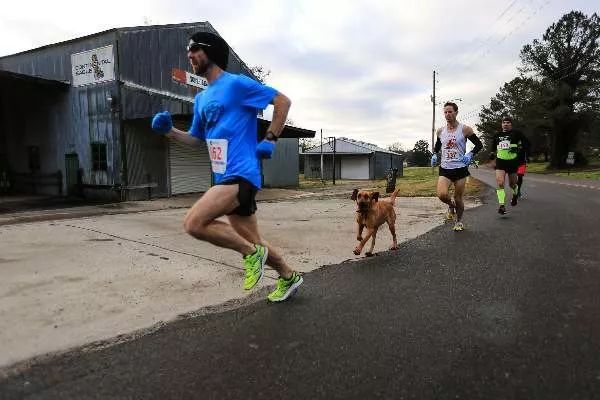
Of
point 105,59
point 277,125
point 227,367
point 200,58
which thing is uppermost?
point 105,59

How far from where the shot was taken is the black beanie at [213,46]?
3.45 m

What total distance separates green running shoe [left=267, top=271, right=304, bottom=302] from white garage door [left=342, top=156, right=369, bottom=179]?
42.9 m

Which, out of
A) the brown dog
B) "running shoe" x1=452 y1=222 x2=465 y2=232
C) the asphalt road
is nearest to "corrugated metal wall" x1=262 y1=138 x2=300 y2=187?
"running shoe" x1=452 y1=222 x2=465 y2=232

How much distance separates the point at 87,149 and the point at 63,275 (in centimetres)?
1243

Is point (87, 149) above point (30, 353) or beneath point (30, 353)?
above

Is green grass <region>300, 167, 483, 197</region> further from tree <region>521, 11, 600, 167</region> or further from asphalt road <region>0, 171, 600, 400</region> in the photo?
tree <region>521, 11, 600, 167</region>

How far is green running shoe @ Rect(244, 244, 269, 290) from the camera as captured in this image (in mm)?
3358

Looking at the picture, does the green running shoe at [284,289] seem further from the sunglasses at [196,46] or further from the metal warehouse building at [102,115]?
the metal warehouse building at [102,115]

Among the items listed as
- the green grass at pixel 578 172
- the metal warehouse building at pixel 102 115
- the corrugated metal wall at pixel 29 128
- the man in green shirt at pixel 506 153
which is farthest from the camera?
the green grass at pixel 578 172

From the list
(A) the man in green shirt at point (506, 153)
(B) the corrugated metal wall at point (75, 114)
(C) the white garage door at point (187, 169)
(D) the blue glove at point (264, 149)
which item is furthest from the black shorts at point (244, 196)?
(C) the white garage door at point (187, 169)

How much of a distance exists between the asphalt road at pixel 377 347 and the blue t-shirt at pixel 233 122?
3.59ft

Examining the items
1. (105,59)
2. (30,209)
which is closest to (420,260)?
(30,209)

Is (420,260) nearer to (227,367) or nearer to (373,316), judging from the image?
(373,316)

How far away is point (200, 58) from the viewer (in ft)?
11.3
